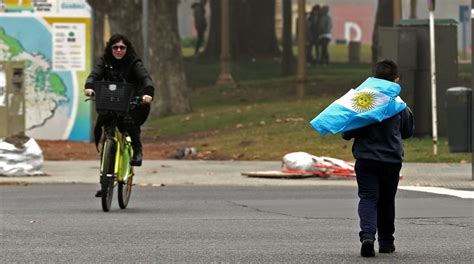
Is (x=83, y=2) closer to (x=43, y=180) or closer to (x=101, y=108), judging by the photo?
(x=43, y=180)

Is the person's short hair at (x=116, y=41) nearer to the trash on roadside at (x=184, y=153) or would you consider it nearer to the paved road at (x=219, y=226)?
the paved road at (x=219, y=226)

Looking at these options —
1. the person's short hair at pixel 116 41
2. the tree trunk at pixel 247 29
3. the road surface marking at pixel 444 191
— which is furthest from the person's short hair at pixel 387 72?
the tree trunk at pixel 247 29

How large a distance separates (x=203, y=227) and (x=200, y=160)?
944 cm

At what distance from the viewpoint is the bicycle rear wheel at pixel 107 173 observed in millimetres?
13992

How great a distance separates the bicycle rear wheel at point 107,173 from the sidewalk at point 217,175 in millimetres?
4176

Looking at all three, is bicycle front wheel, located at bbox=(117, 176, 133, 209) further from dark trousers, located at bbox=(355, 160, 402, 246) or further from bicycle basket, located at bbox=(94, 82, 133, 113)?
dark trousers, located at bbox=(355, 160, 402, 246)

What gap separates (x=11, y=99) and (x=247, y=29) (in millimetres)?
31113

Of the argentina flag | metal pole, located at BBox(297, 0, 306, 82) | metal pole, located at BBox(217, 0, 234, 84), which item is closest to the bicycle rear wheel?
the argentina flag

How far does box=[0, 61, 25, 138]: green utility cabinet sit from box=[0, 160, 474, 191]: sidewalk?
0.73 meters

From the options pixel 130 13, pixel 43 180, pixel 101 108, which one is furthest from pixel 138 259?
pixel 130 13

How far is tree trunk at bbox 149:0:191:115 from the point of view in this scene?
31.2 metres

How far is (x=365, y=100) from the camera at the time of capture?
10.6m

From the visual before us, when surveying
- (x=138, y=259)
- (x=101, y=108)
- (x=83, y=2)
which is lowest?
(x=138, y=259)

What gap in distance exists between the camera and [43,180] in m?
18.6
